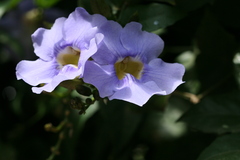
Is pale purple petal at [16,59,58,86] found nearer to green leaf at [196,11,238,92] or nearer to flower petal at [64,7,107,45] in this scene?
flower petal at [64,7,107,45]

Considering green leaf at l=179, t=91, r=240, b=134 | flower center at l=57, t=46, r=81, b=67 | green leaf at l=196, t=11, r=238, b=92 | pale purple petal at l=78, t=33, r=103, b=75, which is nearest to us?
pale purple petal at l=78, t=33, r=103, b=75

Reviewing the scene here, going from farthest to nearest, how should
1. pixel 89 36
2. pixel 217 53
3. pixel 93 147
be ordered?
1. pixel 93 147
2. pixel 217 53
3. pixel 89 36

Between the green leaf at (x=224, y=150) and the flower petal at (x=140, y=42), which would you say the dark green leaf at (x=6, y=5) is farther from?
the green leaf at (x=224, y=150)

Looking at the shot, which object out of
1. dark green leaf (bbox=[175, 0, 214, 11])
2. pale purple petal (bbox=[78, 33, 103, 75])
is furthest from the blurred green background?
pale purple petal (bbox=[78, 33, 103, 75])

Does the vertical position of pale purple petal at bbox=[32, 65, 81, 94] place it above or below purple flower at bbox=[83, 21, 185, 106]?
above

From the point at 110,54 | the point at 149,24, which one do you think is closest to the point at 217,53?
the point at 149,24

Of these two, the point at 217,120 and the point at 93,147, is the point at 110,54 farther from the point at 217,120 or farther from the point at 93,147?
the point at 93,147

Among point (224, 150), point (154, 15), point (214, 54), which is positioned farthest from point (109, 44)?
point (214, 54)
